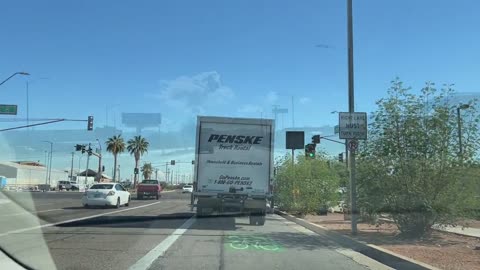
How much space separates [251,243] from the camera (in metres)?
14.3

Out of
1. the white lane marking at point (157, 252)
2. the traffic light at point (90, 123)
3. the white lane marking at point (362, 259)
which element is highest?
the traffic light at point (90, 123)

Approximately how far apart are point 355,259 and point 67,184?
283ft

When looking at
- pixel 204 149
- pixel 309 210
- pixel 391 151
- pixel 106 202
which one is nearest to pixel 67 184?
pixel 106 202

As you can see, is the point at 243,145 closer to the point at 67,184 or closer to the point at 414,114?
the point at 414,114

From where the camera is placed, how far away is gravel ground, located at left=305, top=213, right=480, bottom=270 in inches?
430

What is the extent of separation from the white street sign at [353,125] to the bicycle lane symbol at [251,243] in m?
3.96

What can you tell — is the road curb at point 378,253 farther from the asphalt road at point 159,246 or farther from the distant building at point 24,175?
the distant building at point 24,175

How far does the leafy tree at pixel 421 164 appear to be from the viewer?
14.8 meters

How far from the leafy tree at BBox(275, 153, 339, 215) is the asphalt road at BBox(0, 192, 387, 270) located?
8006 mm

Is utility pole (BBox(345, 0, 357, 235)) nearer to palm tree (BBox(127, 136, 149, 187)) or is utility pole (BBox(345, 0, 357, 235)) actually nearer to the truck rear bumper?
the truck rear bumper

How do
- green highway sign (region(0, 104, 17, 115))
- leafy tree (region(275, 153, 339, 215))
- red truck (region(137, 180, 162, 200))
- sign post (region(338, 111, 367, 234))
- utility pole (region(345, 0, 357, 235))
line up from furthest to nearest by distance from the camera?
red truck (region(137, 180, 162, 200))
green highway sign (region(0, 104, 17, 115))
leafy tree (region(275, 153, 339, 215))
sign post (region(338, 111, 367, 234))
utility pole (region(345, 0, 357, 235))

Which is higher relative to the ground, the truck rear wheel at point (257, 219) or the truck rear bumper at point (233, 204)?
the truck rear bumper at point (233, 204)

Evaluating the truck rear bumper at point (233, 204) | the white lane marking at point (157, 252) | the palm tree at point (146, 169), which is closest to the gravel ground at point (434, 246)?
the truck rear bumper at point (233, 204)

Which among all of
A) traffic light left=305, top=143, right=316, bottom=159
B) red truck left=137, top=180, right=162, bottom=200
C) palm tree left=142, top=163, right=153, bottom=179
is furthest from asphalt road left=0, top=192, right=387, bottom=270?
palm tree left=142, top=163, right=153, bottom=179
